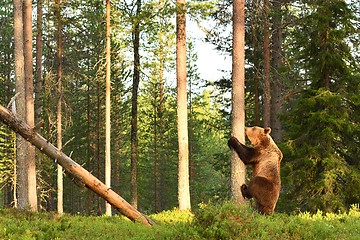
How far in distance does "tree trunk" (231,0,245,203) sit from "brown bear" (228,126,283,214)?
11.0 ft

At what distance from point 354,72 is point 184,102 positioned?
6502 millimetres

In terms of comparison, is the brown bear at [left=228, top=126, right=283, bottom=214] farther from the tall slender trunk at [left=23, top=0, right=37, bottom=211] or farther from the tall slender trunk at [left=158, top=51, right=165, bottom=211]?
the tall slender trunk at [left=158, top=51, right=165, bottom=211]

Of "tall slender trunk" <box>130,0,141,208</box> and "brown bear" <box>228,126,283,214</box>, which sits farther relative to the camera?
"tall slender trunk" <box>130,0,141,208</box>

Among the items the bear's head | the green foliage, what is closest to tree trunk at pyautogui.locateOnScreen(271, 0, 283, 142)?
the green foliage

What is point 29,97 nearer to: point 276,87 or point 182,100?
point 182,100

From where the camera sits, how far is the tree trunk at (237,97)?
14805 mm

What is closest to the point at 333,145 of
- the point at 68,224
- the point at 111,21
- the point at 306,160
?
the point at 306,160

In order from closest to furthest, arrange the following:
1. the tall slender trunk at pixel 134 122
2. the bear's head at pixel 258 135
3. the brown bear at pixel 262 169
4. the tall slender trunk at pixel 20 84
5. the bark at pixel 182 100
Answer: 1. the brown bear at pixel 262 169
2. the bear's head at pixel 258 135
3. the bark at pixel 182 100
4. the tall slender trunk at pixel 20 84
5. the tall slender trunk at pixel 134 122

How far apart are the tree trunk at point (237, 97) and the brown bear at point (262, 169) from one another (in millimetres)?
3358

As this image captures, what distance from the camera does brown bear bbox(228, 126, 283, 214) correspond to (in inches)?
426

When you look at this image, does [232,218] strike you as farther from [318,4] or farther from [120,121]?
[120,121]

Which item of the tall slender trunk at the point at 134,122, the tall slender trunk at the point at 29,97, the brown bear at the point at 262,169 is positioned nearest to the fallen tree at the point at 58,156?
the brown bear at the point at 262,169

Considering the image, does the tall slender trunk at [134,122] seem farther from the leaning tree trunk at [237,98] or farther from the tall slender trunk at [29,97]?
the leaning tree trunk at [237,98]

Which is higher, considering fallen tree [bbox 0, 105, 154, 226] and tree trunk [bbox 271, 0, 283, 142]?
tree trunk [bbox 271, 0, 283, 142]
